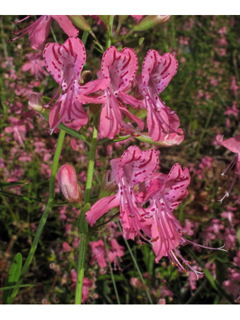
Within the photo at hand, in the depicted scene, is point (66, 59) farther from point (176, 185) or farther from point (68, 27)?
point (176, 185)

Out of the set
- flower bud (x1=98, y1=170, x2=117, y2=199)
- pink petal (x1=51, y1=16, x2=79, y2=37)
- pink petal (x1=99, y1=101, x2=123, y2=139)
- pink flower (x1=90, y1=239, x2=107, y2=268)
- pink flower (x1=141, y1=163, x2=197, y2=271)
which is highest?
pink petal (x1=51, y1=16, x2=79, y2=37)

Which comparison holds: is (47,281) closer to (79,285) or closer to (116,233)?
(116,233)

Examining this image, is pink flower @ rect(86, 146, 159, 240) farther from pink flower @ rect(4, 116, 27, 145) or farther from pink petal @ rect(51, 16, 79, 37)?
pink flower @ rect(4, 116, 27, 145)

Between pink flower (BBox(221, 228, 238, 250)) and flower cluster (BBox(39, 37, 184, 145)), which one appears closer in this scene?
flower cluster (BBox(39, 37, 184, 145))

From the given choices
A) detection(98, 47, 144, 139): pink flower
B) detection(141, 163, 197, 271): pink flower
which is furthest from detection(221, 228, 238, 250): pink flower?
detection(98, 47, 144, 139): pink flower

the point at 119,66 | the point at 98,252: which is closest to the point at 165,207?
the point at 119,66

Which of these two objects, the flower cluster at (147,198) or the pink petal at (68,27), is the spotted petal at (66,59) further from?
the flower cluster at (147,198)
